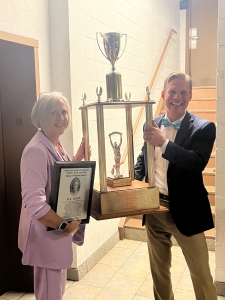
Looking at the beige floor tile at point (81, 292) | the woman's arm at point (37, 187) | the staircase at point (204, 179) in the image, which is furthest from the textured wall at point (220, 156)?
the woman's arm at point (37, 187)

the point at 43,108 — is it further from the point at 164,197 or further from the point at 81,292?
the point at 81,292

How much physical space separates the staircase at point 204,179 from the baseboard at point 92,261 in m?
0.13

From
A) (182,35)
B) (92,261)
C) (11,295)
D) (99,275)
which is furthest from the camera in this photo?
(182,35)

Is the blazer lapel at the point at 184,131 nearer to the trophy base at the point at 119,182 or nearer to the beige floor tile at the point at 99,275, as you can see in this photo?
the trophy base at the point at 119,182

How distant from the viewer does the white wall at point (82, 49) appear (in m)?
2.38

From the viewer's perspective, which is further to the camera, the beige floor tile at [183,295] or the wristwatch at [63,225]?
the beige floor tile at [183,295]

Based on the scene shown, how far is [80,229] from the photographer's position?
5.97 ft

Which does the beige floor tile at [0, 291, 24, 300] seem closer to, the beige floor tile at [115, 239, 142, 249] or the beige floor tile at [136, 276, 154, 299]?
the beige floor tile at [136, 276, 154, 299]

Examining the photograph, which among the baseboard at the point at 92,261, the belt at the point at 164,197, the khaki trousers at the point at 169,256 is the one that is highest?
the belt at the point at 164,197

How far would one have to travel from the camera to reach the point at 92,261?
9.61 feet

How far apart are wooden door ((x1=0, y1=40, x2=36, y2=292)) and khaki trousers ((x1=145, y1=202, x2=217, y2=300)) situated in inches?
37.6

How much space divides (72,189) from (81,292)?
4.23 feet

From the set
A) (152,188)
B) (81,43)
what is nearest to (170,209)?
(152,188)

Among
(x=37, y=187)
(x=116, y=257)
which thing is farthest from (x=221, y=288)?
(x=37, y=187)
